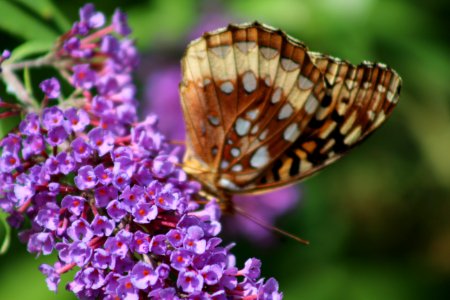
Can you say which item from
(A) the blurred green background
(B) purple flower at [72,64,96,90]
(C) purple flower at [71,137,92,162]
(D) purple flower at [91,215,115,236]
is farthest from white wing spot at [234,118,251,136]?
(A) the blurred green background

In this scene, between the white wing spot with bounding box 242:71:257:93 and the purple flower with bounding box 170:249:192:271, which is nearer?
the purple flower with bounding box 170:249:192:271

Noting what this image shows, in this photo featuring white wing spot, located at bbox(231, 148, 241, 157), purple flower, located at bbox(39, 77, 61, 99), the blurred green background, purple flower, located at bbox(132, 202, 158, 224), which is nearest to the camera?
purple flower, located at bbox(132, 202, 158, 224)

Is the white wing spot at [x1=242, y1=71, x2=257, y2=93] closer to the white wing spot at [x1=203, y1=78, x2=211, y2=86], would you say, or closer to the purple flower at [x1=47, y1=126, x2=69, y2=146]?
the white wing spot at [x1=203, y1=78, x2=211, y2=86]

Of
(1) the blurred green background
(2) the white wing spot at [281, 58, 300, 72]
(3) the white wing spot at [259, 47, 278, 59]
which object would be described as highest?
(3) the white wing spot at [259, 47, 278, 59]

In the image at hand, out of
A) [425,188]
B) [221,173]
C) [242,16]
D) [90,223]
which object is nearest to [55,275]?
[90,223]

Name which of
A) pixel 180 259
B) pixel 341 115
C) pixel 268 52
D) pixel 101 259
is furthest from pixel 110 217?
pixel 341 115

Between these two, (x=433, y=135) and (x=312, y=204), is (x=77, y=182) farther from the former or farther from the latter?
(x=433, y=135)

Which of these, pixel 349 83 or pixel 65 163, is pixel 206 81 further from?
pixel 65 163

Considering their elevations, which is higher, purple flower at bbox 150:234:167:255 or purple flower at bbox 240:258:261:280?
purple flower at bbox 150:234:167:255

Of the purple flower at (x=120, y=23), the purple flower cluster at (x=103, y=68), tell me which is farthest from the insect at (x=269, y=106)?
the purple flower at (x=120, y=23)
